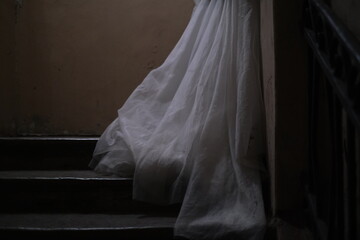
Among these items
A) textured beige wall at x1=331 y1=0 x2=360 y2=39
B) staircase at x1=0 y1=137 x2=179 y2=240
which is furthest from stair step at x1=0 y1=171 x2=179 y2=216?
textured beige wall at x1=331 y1=0 x2=360 y2=39

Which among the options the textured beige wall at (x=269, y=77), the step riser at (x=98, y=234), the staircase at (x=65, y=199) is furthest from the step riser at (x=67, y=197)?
the textured beige wall at (x=269, y=77)

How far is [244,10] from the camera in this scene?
2.02 metres

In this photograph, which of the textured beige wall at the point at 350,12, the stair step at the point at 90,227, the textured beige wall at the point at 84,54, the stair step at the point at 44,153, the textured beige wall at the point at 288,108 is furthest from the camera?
the textured beige wall at the point at 84,54

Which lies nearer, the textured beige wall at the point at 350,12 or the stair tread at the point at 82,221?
the textured beige wall at the point at 350,12

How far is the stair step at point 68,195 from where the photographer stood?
6.64 feet

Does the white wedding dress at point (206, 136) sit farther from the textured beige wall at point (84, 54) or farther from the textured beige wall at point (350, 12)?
the textured beige wall at point (84, 54)

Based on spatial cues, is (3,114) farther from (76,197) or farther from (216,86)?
(216,86)

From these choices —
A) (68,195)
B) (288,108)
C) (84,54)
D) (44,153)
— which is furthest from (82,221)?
(84,54)

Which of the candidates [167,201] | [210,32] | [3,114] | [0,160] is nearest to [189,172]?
[167,201]

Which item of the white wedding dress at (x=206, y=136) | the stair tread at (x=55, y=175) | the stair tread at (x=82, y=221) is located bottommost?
the stair tread at (x=82, y=221)

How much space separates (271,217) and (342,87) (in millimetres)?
803

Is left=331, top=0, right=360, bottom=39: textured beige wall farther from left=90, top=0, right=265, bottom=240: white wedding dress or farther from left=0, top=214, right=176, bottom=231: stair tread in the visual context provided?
left=0, top=214, right=176, bottom=231: stair tread

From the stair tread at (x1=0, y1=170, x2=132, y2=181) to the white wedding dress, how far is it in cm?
5

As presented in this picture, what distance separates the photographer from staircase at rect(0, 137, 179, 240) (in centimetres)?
179
